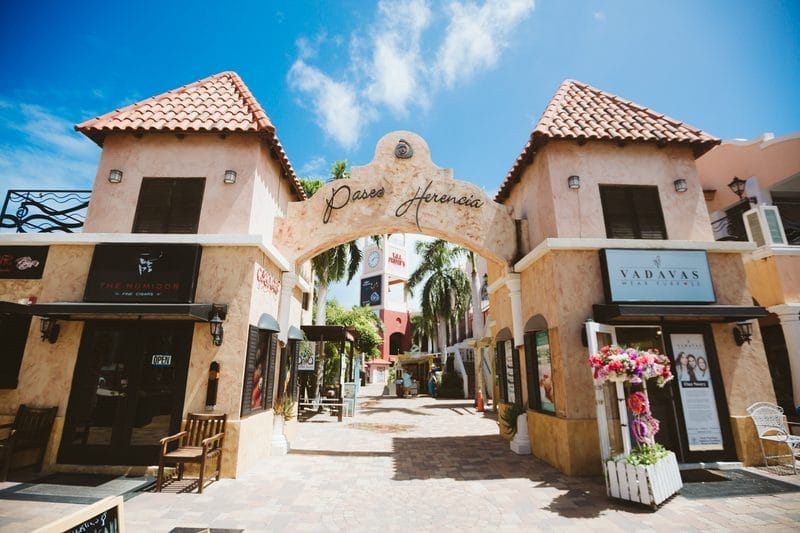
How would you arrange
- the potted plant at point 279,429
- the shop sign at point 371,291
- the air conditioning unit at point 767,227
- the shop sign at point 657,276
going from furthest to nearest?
the shop sign at point 371,291, the air conditioning unit at point 767,227, the potted plant at point 279,429, the shop sign at point 657,276

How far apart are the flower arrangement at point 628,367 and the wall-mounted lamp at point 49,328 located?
10.1 meters

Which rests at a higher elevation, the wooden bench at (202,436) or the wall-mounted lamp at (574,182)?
the wall-mounted lamp at (574,182)

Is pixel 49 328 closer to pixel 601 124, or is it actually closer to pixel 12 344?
pixel 12 344

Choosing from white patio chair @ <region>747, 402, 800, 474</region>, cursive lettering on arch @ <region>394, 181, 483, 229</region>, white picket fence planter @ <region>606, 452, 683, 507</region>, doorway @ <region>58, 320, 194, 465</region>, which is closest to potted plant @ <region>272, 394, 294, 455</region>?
doorway @ <region>58, 320, 194, 465</region>

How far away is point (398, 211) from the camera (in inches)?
360

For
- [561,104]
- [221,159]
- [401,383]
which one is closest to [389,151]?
[221,159]

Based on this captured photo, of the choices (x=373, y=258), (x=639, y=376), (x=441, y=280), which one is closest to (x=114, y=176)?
(x=639, y=376)

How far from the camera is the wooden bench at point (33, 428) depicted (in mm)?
6266

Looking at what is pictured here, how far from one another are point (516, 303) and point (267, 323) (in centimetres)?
608

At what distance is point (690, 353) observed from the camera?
7.29 m

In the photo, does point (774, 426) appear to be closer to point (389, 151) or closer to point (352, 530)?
point (352, 530)

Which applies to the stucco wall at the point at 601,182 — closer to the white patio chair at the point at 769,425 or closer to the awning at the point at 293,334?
A: the white patio chair at the point at 769,425

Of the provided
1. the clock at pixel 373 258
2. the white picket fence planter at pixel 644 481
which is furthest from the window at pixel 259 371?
the clock at pixel 373 258

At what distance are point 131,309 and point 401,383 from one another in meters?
20.9
